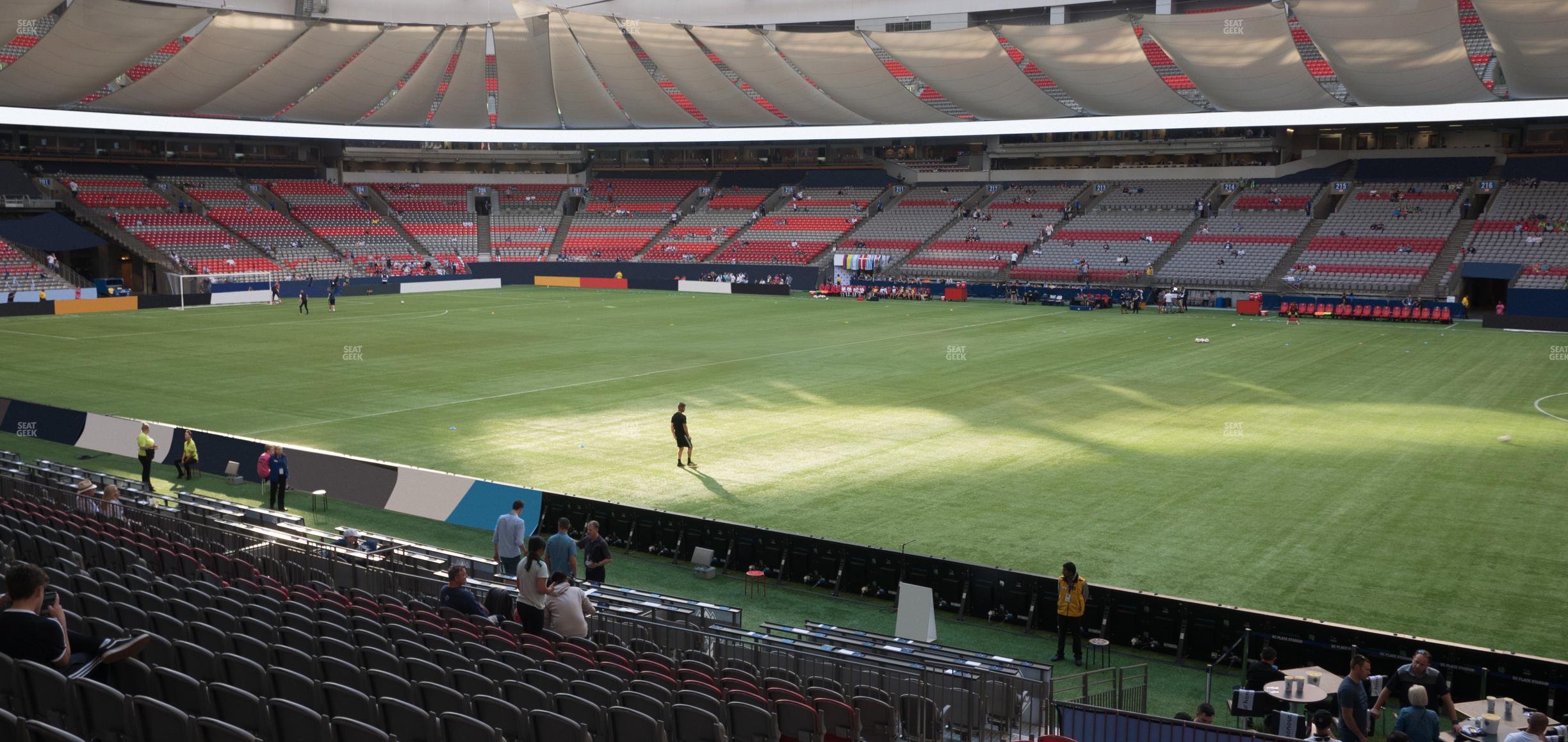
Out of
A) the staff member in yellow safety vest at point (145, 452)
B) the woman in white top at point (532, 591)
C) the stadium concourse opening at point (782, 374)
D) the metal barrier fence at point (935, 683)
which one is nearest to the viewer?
the metal barrier fence at point (935, 683)

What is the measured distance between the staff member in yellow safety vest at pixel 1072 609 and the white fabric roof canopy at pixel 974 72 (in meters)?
58.3

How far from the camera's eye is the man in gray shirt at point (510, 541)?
16.4 m

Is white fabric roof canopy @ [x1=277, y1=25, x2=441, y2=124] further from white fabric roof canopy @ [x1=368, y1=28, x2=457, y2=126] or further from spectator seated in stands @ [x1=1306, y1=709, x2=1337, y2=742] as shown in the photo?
spectator seated in stands @ [x1=1306, y1=709, x2=1337, y2=742]

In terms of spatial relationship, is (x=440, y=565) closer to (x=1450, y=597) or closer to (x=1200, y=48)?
(x=1450, y=597)

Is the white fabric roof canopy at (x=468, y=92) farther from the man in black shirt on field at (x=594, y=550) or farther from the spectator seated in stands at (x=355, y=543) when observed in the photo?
the man in black shirt on field at (x=594, y=550)

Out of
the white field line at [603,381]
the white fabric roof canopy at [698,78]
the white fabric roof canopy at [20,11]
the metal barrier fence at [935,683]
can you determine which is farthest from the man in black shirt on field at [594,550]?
the white fabric roof canopy at [698,78]

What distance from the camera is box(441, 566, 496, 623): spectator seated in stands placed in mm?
12188

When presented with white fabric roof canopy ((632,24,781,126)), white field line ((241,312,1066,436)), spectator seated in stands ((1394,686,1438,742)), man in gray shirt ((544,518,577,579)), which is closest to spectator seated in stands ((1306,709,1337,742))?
spectator seated in stands ((1394,686,1438,742))

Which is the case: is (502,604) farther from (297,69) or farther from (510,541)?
(297,69)

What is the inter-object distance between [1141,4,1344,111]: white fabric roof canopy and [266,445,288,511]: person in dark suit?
53861mm

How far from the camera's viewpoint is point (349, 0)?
84938 millimetres

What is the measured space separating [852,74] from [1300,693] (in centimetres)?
6607

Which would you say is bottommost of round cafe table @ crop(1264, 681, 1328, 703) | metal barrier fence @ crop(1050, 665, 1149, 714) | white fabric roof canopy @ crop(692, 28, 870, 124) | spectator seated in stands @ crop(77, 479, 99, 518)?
metal barrier fence @ crop(1050, 665, 1149, 714)

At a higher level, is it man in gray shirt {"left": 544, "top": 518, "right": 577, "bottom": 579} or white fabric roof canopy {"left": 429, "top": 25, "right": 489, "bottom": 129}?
white fabric roof canopy {"left": 429, "top": 25, "right": 489, "bottom": 129}
